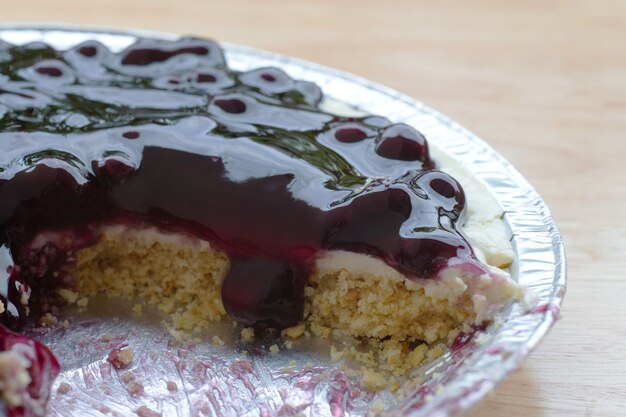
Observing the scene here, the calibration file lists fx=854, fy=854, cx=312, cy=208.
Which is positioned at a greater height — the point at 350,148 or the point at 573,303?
the point at 350,148

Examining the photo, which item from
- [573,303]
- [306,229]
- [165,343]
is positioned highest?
[306,229]

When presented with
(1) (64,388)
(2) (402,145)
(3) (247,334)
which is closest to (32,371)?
(1) (64,388)

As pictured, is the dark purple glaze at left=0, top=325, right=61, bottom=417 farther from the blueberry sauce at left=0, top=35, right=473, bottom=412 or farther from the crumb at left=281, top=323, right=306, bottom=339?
the crumb at left=281, top=323, right=306, bottom=339

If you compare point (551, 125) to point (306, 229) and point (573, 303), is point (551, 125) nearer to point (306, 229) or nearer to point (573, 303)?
point (573, 303)

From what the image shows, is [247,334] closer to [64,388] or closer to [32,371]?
[64,388]

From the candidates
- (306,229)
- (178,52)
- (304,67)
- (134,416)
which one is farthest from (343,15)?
(134,416)

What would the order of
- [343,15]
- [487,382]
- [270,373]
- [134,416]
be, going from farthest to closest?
[343,15], [270,373], [134,416], [487,382]
